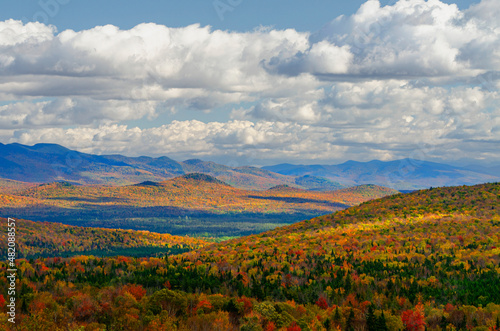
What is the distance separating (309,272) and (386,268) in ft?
33.5

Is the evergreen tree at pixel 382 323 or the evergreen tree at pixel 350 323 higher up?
the evergreen tree at pixel 382 323

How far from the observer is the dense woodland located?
37.6 metres

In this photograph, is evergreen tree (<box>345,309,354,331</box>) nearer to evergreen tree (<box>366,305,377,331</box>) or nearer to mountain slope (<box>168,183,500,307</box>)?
evergreen tree (<box>366,305,377,331</box>)

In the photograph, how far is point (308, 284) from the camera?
5747 cm

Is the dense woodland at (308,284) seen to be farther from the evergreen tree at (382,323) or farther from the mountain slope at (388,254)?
the mountain slope at (388,254)

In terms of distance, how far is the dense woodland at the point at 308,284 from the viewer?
37.6m

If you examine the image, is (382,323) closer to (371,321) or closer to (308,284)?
(371,321)

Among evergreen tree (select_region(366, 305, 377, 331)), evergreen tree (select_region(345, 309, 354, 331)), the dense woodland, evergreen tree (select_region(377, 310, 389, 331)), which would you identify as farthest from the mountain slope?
evergreen tree (select_region(377, 310, 389, 331))

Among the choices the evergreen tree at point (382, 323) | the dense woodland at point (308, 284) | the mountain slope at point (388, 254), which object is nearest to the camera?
the evergreen tree at point (382, 323)

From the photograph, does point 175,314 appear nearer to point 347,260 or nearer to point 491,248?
point 347,260

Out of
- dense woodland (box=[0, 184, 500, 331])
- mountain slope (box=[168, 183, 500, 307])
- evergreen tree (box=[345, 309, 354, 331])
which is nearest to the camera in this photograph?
dense woodland (box=[0, 184, 500, 331])

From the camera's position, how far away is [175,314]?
39.4 metres

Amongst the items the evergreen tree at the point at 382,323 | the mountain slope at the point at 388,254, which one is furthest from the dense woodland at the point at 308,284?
the mountain slope at the point at 388,254

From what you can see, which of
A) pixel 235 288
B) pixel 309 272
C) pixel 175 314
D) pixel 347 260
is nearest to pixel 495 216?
pixel 347 260
